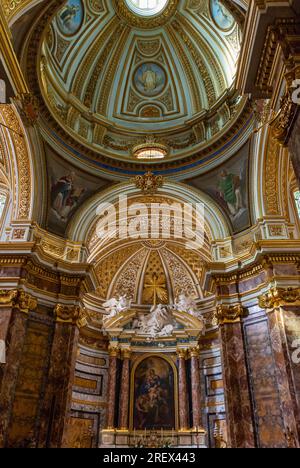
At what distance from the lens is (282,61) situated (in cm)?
632

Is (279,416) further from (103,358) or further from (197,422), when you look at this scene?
(103,358)

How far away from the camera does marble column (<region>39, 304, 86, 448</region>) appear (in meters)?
11.6

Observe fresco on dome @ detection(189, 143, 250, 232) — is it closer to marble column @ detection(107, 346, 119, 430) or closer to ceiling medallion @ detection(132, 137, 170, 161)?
ceiling medallion @ detection(132, 137, 170, 161)

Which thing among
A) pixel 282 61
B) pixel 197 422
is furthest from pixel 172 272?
pixel 282 61

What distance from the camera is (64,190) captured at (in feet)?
51.6

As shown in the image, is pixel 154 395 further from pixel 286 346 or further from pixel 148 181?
pixel 148 181

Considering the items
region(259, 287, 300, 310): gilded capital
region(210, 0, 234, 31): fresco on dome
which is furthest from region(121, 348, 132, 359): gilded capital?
region(210, 0, 234, 31): fresco on dome

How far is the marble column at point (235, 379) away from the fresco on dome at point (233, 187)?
12.6 ft

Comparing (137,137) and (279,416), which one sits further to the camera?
(137,137)

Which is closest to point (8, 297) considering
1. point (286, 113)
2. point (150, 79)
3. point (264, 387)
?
point (264, 387)

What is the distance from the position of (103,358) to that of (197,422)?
5960 mm

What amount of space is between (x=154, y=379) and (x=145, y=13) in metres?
19.3

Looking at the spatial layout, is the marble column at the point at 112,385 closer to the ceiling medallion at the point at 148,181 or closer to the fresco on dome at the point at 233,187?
the ceiling medallion at the point at 148,181

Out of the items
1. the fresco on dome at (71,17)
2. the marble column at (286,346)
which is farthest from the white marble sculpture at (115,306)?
the fresco on dome at (71,17)
